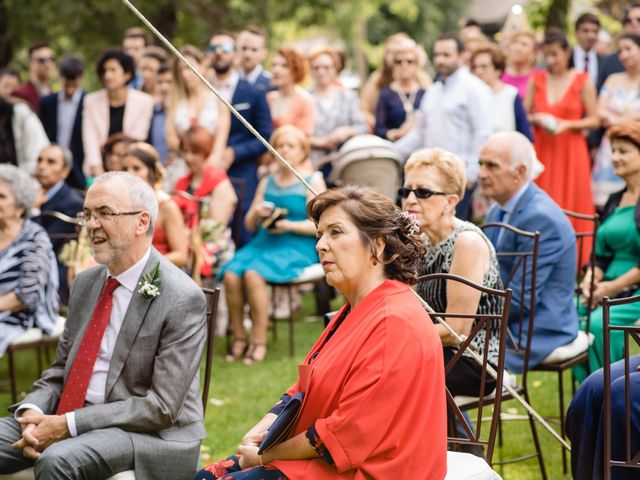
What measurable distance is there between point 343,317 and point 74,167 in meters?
6.39

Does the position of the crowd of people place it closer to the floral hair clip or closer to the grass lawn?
the floral hair clip

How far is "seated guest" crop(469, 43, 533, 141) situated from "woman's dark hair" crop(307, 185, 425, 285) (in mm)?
5729

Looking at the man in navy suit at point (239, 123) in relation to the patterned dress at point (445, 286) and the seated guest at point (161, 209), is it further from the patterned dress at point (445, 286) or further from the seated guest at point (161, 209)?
the patterned dress at point (445, 286)

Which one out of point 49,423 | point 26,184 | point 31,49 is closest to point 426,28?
point 31,49

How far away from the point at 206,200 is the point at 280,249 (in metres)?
0.68

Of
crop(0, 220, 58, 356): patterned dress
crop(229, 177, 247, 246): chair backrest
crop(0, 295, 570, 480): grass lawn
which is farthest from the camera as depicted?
crop(229, 177, 247, 246): chair backrest

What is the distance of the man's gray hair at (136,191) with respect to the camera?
4.15 metres

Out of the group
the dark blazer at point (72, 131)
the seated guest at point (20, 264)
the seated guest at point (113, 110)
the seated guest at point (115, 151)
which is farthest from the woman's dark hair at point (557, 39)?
the seated guest at point (20, 264)

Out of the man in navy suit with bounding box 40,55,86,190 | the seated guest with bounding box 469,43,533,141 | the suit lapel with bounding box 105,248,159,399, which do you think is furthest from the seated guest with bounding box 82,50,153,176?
the suit lapel with bounding box 105,248,159,399

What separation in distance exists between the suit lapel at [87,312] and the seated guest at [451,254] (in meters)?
1.36

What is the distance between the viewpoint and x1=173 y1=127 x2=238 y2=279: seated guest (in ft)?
25.2

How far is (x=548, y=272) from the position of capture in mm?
5391

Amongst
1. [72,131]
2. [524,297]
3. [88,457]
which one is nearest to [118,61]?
[72,131]

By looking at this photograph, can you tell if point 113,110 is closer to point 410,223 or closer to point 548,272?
point 548,272
